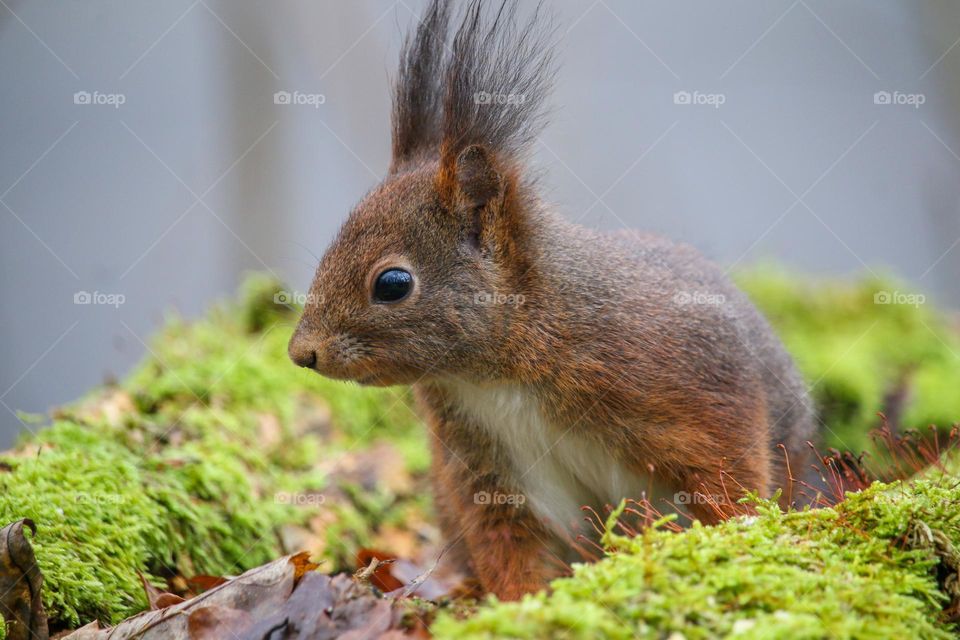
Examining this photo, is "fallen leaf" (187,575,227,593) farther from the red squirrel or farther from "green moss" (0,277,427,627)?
the red squirrel

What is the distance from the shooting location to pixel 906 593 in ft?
8.75

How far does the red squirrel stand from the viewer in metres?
3.95

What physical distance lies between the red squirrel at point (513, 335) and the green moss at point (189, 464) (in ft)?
4.10

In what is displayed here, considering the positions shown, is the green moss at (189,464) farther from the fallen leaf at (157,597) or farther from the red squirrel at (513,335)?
the red squirrel at (513,335)

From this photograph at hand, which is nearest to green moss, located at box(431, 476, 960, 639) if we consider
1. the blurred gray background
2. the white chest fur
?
the white chest fur

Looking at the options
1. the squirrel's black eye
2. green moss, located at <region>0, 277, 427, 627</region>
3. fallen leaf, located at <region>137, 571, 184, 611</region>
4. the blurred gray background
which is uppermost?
the blurred gray background


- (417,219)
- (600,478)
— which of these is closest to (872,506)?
(600,478)

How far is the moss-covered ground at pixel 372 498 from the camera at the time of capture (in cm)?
243

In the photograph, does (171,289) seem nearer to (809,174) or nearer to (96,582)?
(96,582)

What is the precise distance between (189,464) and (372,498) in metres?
1.64

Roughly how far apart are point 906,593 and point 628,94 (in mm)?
11088

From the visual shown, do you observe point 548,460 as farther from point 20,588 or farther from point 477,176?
point 20,588

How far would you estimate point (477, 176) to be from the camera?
4.10 m

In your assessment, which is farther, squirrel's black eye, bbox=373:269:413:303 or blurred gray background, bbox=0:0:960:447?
blurred gray background, bbox=0:0:960:447
